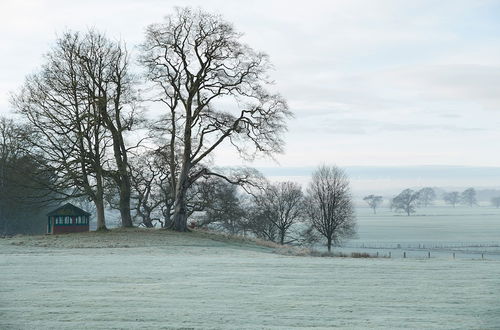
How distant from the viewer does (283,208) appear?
87.4 m

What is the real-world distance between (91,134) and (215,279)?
88.7 feet

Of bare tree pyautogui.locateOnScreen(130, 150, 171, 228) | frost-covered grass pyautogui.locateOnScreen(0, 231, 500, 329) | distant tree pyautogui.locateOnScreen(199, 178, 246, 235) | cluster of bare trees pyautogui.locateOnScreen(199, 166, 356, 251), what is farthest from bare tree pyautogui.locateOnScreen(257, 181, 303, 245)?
frost-covered grass pyautogui.locateOnScreen(0, 231, 500, 329)

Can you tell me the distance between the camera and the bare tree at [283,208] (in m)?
83.4

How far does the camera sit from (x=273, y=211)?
281 ft

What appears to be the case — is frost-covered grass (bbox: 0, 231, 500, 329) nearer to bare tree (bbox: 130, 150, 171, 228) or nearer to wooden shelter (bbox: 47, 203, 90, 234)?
wooden shelter (bbox: 47, 203, 90, 234)

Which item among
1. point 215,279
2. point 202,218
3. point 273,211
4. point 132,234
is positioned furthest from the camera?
point 273,211

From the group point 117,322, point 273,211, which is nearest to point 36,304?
point 117,322

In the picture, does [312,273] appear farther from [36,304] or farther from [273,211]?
[273,211]

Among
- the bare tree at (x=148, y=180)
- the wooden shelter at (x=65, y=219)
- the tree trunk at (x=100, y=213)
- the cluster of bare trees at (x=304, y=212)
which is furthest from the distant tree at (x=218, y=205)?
the tree trunk at (x=100, y=213)

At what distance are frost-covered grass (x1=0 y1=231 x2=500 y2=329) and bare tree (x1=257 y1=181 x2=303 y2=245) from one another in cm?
5651

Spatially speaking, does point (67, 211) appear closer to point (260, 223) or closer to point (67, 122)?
point (67, 122)

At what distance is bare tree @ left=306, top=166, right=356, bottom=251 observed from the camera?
7456 cm

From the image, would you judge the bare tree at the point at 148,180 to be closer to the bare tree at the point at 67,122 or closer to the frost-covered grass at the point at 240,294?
the bare tree at the point at 67,122

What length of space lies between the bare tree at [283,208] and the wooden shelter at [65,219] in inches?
1367
